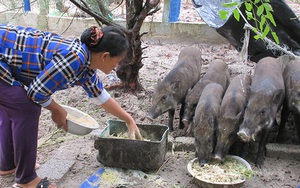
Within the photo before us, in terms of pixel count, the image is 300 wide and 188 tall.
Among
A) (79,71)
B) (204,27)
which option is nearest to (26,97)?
(79,71)

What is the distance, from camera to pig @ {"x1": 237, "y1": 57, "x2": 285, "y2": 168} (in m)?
3.87

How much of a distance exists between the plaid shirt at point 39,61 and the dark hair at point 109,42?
68mm

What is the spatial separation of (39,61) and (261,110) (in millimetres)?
2421

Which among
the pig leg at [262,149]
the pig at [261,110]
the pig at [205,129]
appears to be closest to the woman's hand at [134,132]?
the pig at [205,129]

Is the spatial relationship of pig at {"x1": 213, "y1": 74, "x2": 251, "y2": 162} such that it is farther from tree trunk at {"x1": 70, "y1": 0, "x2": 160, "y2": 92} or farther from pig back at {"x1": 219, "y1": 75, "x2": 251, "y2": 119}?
tree trunk at {"x1": 70, "y1": 0, "x2": 160, "y2": 92}

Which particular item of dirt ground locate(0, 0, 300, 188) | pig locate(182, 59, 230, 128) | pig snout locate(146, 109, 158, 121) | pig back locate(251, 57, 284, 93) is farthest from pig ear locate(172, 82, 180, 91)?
pig back locate(251, 57, 284, 93)

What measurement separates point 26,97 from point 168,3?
7.25m

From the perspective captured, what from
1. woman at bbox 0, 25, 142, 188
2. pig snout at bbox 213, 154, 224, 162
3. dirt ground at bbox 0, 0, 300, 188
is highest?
woman at bbox 0, 25, 142, 188

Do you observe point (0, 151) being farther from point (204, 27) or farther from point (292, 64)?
point (204, 27)

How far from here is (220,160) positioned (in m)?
3.73

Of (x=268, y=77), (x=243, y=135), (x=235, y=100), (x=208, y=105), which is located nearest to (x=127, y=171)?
(x=208, y=105)

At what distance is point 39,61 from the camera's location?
2.70 m

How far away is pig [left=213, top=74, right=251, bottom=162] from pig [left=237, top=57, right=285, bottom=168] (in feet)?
0.26

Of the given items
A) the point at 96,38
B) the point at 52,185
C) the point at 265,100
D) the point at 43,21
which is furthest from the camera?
the point at 43,21
